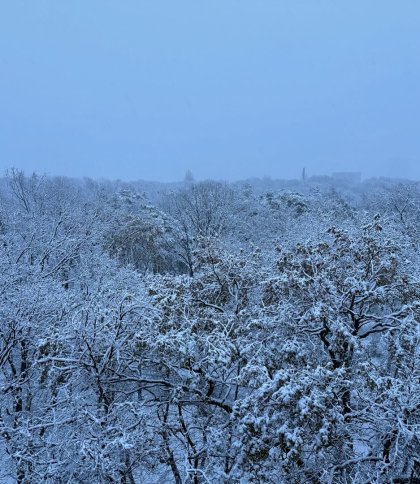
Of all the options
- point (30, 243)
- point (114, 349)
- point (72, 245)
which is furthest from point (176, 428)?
point (72, 245)

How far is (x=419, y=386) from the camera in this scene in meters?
6.29

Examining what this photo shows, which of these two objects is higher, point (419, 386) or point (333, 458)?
point (419, 386)

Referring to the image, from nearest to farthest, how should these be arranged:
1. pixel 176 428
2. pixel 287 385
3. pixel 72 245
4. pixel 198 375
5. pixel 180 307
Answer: pixel 287 385, pixel 176 428, pixel 198 375, pixel 180 307, pixel 72 245

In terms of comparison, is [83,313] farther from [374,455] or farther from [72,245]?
[72,245]

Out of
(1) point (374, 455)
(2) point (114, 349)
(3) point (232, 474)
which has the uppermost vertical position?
(2) point (114, 349)

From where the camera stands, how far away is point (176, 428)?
7.79m

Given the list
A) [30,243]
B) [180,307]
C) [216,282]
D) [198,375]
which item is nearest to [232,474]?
[198,375]

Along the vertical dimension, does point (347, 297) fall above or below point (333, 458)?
above

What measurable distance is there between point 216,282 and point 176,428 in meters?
5.36

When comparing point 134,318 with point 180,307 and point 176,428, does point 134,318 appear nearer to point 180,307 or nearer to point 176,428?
point 180,307

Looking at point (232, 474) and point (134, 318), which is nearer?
point (232, 474)

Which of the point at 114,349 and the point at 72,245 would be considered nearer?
the point at 114,349

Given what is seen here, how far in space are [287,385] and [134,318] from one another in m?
3.97

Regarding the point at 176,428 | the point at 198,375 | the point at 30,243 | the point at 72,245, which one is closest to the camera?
the point at 176,428
